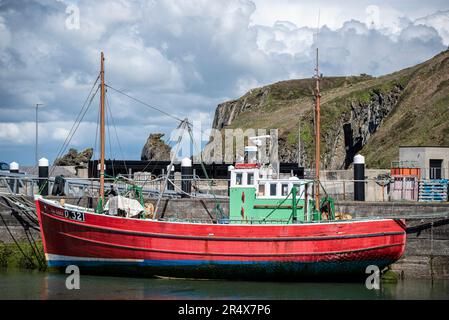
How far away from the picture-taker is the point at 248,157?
3641 centimetres

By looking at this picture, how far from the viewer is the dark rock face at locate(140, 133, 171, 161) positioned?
8969 centimetres

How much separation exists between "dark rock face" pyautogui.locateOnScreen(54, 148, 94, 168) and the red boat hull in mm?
34372

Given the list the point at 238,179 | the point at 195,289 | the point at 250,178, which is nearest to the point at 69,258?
the point at 195,289

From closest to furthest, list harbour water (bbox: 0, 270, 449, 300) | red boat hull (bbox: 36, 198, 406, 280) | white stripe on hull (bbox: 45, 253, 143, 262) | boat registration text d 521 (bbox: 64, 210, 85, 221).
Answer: harbour water (bbox: 0, 270, 449, 300) → red boat hull (bbox: 36, 198, 406, 280) → white stripe on hull (bbox: 45, 253, 143, 262) → boat registration text d 521 (bbox: 64, 210, 85, 221)

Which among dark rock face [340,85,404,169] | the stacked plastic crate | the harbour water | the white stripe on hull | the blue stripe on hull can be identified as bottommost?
the harbour water

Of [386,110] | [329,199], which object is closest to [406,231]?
[329,199]

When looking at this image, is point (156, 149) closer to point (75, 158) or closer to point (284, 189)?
point (75, 158)

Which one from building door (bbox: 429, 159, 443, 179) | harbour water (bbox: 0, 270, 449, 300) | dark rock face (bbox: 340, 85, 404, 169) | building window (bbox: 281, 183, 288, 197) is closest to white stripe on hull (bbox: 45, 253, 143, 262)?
harbour water (bbox: 0, 270, 449, 300)

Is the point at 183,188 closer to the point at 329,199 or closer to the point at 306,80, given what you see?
the point at 329,199

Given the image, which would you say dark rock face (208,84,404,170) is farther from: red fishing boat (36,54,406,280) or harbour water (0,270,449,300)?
harbour water (0,270,449,300)

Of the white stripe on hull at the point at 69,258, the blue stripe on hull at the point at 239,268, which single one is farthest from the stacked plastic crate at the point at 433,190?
the white stripe on hull at the point at 69,258

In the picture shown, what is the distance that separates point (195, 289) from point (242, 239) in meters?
2.98

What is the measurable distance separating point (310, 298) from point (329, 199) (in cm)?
623

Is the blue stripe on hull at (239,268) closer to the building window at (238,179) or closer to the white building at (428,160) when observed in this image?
the building window at (238,179)
